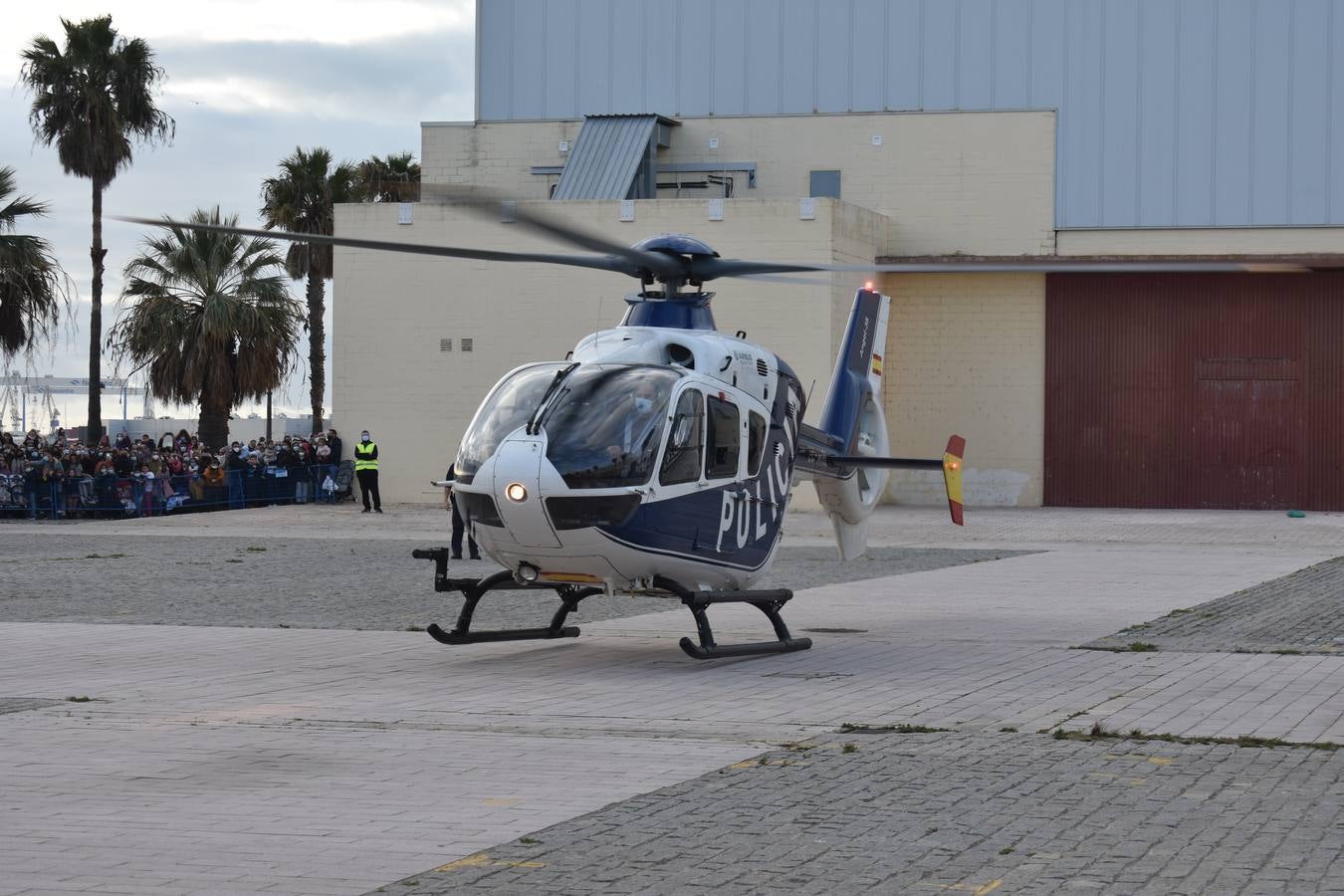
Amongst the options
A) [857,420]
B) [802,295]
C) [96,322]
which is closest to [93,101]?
[96,322]

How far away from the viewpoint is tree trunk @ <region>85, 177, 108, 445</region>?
40969 millimetres

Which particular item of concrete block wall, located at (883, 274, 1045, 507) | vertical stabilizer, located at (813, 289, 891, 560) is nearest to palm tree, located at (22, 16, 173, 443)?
concrete block wall, located at (883, 274, 1045, 507)

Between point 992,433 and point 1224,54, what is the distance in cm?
962

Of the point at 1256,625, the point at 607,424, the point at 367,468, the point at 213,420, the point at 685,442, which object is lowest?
the point at 1256,625

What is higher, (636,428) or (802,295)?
(802,295)

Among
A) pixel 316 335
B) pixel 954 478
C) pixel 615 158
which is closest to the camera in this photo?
pixel 954 478

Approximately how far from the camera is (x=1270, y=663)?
12.6 m

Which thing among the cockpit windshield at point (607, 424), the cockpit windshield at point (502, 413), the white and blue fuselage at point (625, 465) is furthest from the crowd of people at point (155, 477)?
the cockpit windshield at point (607, 424)

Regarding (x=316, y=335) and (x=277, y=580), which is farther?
(x=316, y=335)

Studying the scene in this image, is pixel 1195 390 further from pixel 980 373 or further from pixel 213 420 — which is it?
pixel 213 420

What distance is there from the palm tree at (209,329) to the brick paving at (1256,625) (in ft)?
87.9

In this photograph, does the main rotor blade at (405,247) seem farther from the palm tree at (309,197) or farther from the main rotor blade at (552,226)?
the palm tree at (309,197)

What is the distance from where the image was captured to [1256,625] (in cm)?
1539

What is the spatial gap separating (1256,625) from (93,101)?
107ft
